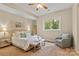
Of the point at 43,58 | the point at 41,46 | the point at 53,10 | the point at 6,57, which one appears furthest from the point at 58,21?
the point at 6,57

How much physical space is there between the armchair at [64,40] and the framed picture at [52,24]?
22 cm

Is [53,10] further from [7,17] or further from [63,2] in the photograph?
[7,17]

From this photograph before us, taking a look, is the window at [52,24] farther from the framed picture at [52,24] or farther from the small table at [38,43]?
the small table at [38,43]

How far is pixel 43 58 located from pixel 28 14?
1009 mm

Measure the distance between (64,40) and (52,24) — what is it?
447mm

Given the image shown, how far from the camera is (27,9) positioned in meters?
2.17

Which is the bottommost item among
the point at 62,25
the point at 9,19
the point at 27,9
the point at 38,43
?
the point at 38,43

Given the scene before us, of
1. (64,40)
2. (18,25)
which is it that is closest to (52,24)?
(64,40)

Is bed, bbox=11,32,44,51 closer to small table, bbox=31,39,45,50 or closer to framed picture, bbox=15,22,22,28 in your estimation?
small table, bbox=31,39,45,50

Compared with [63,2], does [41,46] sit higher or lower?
lower

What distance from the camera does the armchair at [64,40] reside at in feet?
7.15

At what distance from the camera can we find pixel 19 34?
2217mm

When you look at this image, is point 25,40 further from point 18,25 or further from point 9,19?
point 9,19

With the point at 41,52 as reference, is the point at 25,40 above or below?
above
